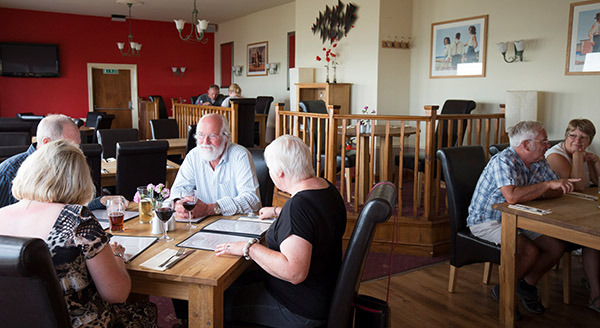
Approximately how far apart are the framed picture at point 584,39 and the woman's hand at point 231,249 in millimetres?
4528

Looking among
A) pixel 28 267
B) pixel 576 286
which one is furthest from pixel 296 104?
pixel 28 267

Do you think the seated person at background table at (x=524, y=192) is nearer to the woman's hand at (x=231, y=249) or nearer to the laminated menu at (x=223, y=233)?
the laminated menu at (x=223, y=233)

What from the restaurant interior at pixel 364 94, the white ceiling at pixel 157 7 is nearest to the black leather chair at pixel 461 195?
the restaurant interior at pixel 364 94

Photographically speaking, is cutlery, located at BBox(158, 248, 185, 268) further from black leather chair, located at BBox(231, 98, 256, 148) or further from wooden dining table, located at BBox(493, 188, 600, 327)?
black leather chair, located at BBox(231, 98, 256, 148)

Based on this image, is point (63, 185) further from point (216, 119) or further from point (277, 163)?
point (216, 119)

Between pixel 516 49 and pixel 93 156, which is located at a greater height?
pixel 516 49

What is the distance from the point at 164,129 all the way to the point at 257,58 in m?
5.04

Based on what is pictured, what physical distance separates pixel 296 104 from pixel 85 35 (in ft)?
20.4

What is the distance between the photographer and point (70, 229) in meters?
1.50

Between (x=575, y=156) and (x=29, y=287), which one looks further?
(x=575, y=156)

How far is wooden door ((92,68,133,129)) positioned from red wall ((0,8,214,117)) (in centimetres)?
25

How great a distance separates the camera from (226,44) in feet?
39.8

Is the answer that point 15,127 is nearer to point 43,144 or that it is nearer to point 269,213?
point 43,144

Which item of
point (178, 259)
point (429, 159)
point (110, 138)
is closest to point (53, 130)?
point (178, 259)
